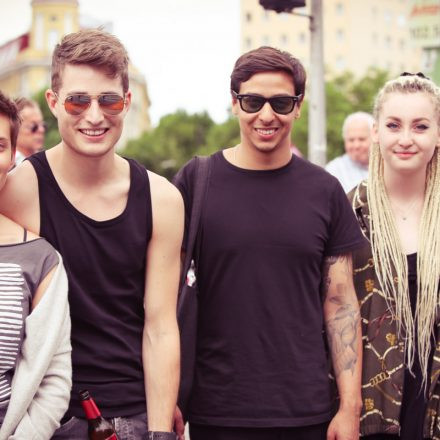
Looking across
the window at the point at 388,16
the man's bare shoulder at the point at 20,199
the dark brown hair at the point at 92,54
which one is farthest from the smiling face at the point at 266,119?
the window at the point at 388,16

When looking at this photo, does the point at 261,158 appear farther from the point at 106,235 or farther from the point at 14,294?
the point at 14,294

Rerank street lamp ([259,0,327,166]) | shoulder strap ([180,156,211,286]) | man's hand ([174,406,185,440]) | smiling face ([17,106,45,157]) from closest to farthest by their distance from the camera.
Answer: man's hand ([174,406,185,440]) → shoulder strap ([180,156,211,286]) → smiling face ([17,106,45,157]) → street lamp ([259,0,327,166])

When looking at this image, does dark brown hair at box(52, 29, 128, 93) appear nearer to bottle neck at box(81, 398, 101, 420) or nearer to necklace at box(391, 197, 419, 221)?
bottle neck at box(81, 398, 101, 420)

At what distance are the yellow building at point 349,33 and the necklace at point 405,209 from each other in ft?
341

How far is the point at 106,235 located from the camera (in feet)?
12.5

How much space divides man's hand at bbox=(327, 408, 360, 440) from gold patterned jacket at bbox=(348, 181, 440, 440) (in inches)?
7.9

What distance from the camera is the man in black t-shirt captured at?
4219 millimetres

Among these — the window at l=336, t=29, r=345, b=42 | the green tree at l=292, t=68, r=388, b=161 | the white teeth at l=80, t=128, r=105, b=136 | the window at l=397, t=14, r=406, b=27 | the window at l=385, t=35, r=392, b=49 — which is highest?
the window at l=397, t=14, r=406, b=27

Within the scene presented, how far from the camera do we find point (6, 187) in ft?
12.3

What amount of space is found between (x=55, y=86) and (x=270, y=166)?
3.52ft

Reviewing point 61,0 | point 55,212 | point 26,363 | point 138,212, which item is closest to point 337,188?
point 138,212

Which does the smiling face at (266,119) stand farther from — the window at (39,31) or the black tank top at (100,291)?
the window at (39,31)

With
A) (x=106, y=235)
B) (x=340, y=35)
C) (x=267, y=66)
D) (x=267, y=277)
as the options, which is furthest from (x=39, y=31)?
(x=106, y=235)

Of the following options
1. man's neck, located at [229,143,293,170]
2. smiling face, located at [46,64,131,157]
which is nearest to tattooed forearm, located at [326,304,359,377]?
man's neck, located at [229,143,293,170]
